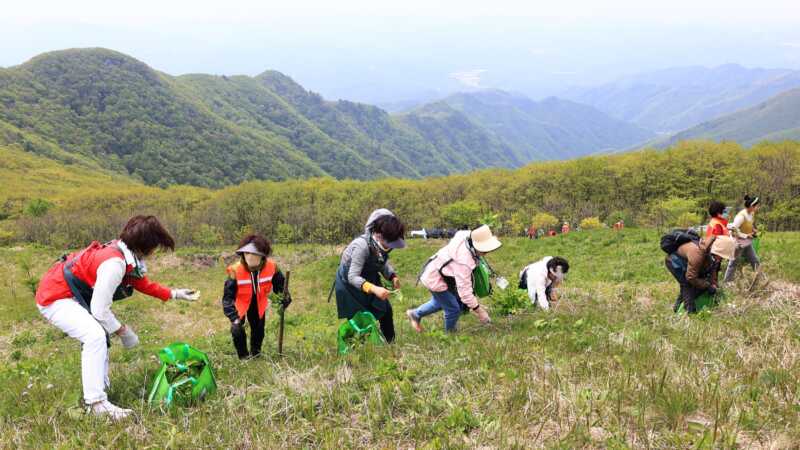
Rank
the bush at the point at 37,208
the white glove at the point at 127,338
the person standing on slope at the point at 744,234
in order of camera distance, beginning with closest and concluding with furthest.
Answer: the white glove at the point at 127,338, the person standing on slope at the point at 744,234, the bush at the point at 37,208

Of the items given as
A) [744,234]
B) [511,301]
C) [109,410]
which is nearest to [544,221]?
[744,234]

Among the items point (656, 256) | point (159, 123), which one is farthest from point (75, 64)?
point (656, 256)

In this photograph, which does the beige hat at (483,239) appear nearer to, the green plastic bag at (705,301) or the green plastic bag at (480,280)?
the green plastic bag at (480,280)

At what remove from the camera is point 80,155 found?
14475cm

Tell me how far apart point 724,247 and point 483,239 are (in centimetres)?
346

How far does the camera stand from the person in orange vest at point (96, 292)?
4.52 m

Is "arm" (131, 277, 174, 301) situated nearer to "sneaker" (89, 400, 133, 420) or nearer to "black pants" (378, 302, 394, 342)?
"sneaker" (89, 400, 133, 420)

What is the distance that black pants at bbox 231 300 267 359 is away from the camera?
20.6 ft

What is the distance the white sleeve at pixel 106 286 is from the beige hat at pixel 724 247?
25.3 ft

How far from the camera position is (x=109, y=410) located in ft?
14.6

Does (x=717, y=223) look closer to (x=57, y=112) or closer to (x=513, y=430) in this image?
(x=513, y=430)

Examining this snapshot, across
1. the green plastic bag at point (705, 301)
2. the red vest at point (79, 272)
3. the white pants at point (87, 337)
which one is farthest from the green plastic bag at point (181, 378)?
the green plastic bag at point (705, 301)

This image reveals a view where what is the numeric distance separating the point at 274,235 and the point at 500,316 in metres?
57.3

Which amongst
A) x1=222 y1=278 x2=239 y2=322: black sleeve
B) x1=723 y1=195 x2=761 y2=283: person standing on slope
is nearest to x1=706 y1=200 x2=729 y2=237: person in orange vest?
x1=723 y1=195 x2=761 y2=283: person standing on slope
